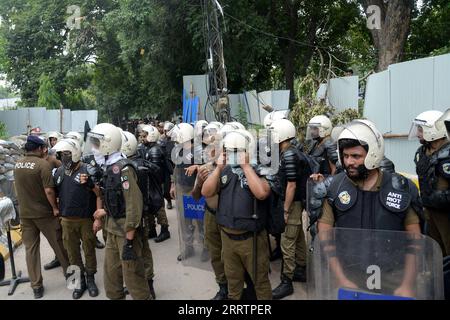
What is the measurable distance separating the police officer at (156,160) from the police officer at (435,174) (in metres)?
3.74

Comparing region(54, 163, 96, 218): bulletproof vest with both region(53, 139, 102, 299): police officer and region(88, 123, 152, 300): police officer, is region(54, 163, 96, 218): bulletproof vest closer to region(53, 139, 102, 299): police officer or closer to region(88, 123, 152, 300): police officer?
region(53, 139, 102, 299): police officer

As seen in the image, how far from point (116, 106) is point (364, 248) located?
1002 inches

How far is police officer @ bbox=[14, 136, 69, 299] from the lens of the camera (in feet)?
14.8

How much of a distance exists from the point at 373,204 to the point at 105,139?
2584 mm

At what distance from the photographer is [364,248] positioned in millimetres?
2039

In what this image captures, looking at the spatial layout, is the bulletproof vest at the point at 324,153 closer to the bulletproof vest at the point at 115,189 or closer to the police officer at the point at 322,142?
the police officer at the point at 322,142

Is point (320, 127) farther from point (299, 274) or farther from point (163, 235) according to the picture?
point (163, 235)

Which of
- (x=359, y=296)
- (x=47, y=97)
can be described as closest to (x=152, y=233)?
(x=359, y=296)

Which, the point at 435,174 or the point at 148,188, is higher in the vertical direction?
the point at 435,174

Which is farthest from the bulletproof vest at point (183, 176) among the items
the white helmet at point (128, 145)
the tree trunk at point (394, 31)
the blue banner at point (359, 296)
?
the tree trunk at point (394, 31)

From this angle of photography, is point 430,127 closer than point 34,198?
Yes

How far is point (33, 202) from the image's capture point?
14.9 ft
